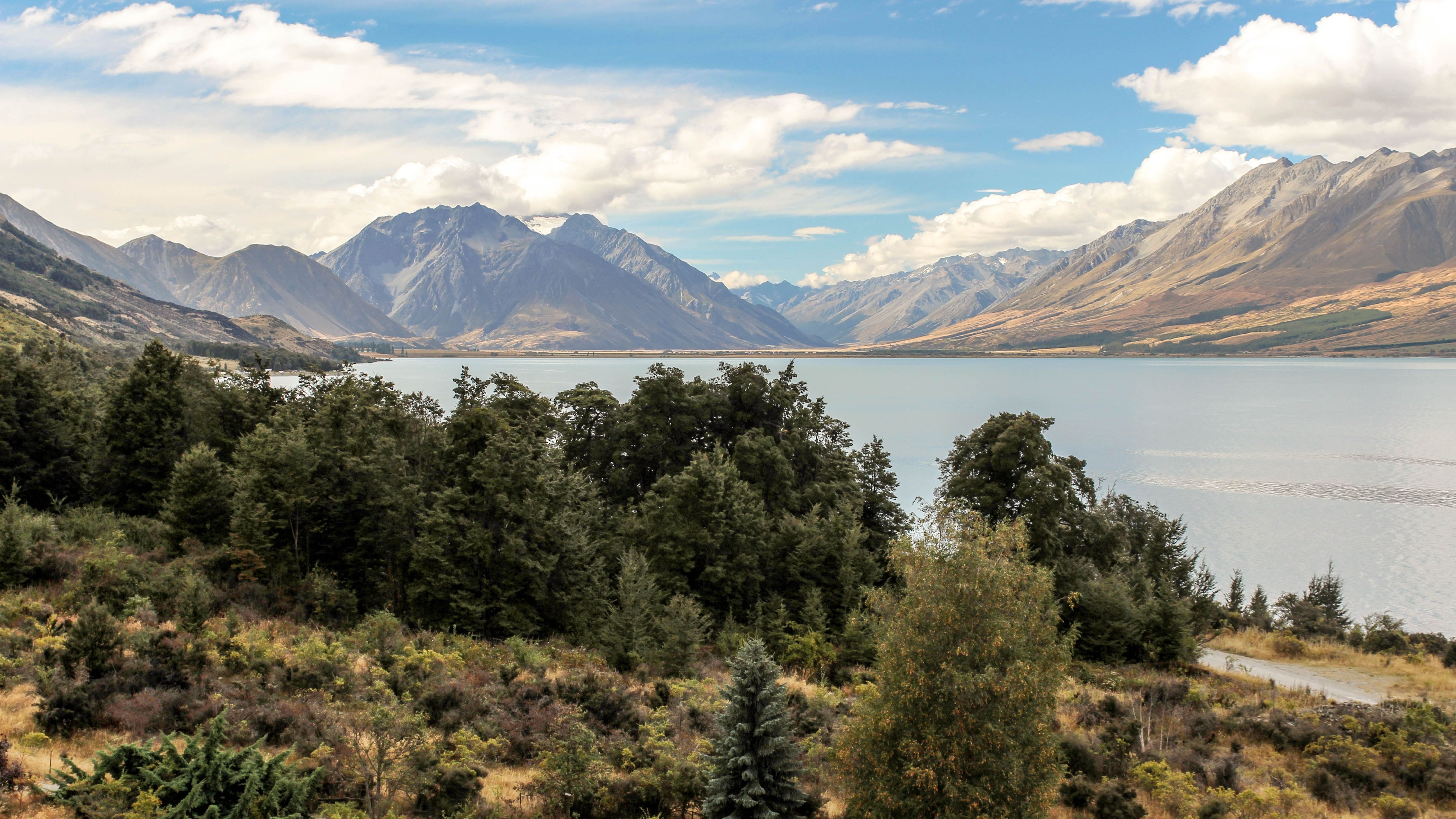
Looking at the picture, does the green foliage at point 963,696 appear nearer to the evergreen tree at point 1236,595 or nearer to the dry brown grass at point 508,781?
the dry brown grass at point 508,781

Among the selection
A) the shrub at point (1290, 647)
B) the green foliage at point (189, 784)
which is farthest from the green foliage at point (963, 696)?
the shrub at point (1290, 647)

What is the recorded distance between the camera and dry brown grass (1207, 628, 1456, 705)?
28.5 metres

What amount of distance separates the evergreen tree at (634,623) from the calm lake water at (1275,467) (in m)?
42.7

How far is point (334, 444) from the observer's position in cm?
3419

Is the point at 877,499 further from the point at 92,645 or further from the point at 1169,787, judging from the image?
A: the point at 92,645

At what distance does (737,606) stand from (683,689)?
11989 millimetres

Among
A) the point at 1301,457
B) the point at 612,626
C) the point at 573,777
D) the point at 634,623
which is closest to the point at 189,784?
the point at 573,777

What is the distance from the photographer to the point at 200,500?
3180 centimetres

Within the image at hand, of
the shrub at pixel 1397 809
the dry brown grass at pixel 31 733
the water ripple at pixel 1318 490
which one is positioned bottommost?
the water ripple at pixel 1318 490

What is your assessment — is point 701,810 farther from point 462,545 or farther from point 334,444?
point 334,444

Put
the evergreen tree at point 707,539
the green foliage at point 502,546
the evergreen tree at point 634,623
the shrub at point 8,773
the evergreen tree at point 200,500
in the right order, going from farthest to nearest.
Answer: the evergreen tree at point 707,539 < the evergreen tree at point 200,500 < the green foliage at point 502,546 < the evergreen tree at point 634,623 < the shrub at point 8,773

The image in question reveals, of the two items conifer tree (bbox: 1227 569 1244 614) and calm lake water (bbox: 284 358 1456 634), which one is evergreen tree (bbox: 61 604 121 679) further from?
conifer tree (bbox: 1227 569 1244 614)

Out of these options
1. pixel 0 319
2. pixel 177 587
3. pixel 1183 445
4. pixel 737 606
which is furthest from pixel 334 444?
pixel 0 319

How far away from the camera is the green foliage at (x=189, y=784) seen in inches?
438
